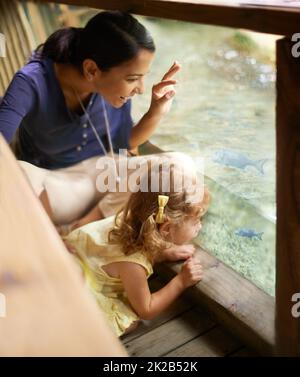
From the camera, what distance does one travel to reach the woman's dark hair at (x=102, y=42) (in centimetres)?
78

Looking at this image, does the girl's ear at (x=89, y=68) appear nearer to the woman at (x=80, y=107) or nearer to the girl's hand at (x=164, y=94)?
the woman at (x=80, y=107)

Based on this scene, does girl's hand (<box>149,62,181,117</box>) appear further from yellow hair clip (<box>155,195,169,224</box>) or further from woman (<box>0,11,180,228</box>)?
yellow hair clip (<box>155,195,169,224</box>)

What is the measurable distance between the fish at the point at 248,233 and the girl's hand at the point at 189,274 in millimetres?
96

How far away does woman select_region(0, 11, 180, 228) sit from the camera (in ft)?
2.60

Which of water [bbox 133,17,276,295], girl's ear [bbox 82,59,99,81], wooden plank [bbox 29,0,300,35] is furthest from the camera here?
girl's ear [bbox 82,59,99,81]

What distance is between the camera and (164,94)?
0.79 meters

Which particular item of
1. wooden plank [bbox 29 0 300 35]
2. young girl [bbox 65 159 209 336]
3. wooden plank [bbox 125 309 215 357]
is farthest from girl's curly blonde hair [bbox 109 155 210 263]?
wooden plank [bbox 29 0 300 35]

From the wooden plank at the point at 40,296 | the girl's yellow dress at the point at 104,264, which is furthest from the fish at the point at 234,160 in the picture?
the wooden plank at the point at 40,296

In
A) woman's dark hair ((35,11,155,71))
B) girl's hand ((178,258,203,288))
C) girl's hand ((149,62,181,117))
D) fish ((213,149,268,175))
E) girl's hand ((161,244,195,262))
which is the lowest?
girl's hand ((178,258,203,288))

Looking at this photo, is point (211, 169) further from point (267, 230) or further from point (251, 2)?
point (251, 2)

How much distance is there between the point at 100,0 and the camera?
2.61 ft

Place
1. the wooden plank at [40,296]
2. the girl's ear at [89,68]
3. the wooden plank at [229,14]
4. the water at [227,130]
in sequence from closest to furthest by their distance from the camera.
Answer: the wooden plank at [40,296] → the wooden plank at [229,14] → the water at [227,130] → the girl's ear at [89,68]

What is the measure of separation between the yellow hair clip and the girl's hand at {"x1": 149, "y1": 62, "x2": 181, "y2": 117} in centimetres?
15

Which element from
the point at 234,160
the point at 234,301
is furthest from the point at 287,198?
→ the point at 234,301
